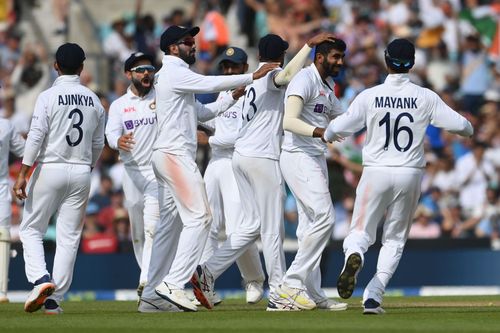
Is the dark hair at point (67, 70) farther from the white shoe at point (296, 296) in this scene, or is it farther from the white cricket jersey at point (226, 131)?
the white shoe at point (296, 296)

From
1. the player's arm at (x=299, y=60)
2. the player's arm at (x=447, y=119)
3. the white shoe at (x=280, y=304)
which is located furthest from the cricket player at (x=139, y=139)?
the player's arm at (x=447, y=119)

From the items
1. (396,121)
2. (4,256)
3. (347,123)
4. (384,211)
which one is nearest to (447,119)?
(396,121)

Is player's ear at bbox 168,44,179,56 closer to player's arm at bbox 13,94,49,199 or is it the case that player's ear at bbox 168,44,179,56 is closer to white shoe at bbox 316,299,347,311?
player's arm at bbox 13,94,49,199

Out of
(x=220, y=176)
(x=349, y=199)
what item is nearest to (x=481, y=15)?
(x=349, y=199)

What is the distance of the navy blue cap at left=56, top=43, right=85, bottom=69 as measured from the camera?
45.8ft

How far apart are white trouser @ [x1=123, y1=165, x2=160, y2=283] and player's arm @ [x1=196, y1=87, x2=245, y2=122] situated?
2.03m

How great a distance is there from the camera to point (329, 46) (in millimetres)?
13828

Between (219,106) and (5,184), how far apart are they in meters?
3.39

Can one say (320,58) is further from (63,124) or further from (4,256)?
(4,256)

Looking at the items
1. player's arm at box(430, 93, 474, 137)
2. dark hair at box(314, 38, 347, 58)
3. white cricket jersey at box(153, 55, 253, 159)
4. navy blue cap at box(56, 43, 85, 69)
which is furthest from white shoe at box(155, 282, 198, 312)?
player's arm at box(430, 93, 474, 137)

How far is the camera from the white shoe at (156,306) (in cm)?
1388

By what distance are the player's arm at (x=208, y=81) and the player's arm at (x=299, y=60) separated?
16cm

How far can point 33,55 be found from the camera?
26.1 meters

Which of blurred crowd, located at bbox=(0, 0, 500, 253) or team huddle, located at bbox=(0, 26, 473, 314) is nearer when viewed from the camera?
team huddle, located at bbox=(0, 26, 473, 314)
